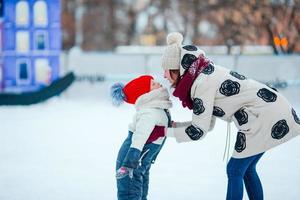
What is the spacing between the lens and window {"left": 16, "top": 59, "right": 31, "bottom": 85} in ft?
40.0

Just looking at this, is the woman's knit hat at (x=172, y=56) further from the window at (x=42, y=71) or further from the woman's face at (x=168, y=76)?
the window at (x=42, y=71)

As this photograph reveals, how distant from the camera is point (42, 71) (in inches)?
486

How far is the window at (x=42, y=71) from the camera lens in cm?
1227

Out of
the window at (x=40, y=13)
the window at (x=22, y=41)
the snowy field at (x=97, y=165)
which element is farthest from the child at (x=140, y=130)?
the window at (x=40, y=13)

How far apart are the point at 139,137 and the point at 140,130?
1.4 inches

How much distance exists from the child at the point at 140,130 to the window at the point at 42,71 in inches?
384

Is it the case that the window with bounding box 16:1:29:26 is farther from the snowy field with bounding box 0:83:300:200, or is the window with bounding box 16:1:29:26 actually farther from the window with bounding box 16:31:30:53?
the snowy field with bounding box 0:83:300:200

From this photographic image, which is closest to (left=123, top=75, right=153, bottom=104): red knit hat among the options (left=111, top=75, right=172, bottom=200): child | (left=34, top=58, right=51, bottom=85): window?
(left=111, top=75, right=172, bottom=200): child

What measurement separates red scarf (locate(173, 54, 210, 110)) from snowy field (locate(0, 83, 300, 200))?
1.33m

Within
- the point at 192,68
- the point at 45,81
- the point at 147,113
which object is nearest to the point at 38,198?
the point at 147,113

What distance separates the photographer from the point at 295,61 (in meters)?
12.8

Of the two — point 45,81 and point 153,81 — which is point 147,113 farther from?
point 45,81

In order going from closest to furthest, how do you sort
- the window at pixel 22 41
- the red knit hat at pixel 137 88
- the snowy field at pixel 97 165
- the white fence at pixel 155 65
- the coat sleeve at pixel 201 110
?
the coat sleeve at pixel 201 110 < the red knit hat at pixel 137 88 < the snowy field at pixel 97 165 < the window at pixel 22 41 < the white fence at pixel 155 65

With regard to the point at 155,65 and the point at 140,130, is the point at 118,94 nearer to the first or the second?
the point at 140,130
